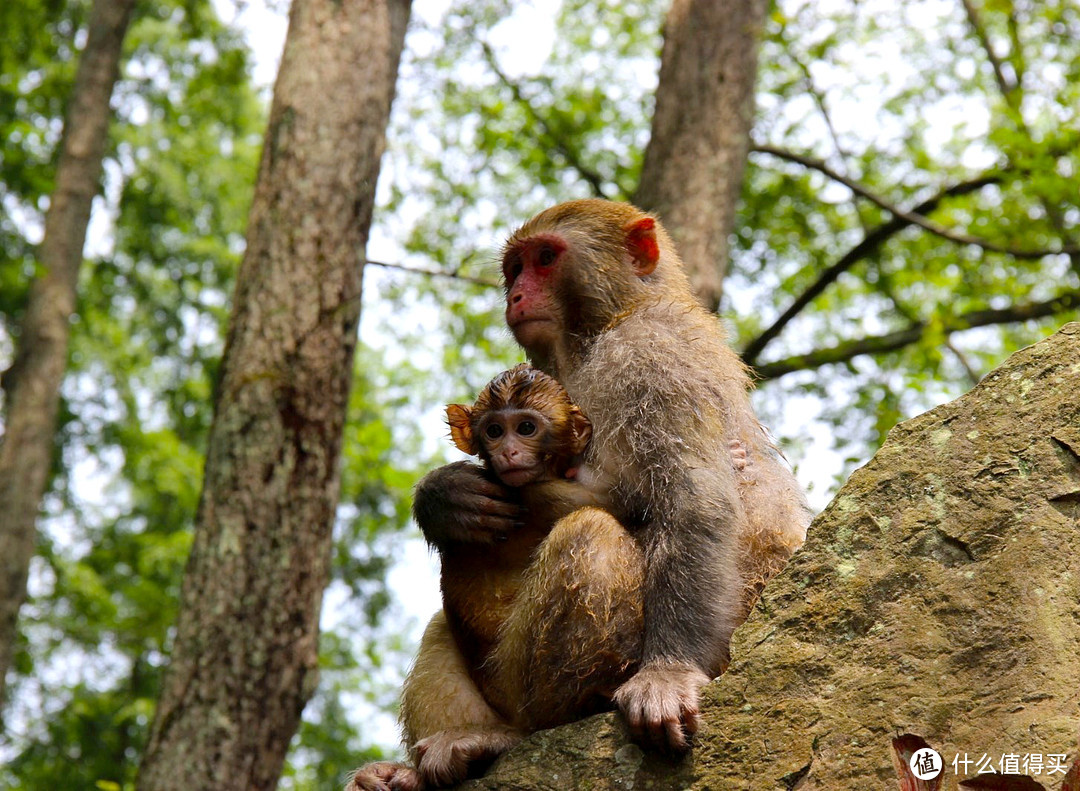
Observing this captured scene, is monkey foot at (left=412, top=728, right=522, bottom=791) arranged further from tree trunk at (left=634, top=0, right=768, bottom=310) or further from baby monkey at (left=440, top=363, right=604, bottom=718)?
tree trunk at (left=634, top=0, right=768, bottom=310)

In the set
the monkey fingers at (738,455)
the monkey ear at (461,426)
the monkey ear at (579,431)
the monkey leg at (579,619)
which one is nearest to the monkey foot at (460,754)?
the monkey leg at (579,619)

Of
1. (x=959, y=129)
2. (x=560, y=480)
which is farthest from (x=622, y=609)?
(x=959, y=129)

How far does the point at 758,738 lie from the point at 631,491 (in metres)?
1.18

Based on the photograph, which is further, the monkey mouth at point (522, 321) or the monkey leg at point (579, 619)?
the monkey mouth at point (522, 321)

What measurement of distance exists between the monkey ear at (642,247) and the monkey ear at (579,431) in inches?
37.3

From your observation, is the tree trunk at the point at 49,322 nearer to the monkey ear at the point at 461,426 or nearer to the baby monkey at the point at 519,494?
the monkey ear at the point at 461,426

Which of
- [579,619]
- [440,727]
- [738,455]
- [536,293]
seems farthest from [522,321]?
[440,727]

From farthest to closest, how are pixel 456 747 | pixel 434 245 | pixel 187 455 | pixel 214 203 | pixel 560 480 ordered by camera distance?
pixel 214 203, pixel 187 455, pixel 434 245, pixel 560 480, pixel 456 747

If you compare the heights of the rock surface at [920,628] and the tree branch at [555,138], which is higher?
the tree branch at [555,138]

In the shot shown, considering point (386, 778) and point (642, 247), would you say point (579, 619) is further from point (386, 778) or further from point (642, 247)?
point (642, 247)

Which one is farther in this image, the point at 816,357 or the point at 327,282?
the point at 816,357

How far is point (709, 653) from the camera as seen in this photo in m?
4.14

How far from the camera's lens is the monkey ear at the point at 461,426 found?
526cm

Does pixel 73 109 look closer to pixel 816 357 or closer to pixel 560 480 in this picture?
pixel 816 357
